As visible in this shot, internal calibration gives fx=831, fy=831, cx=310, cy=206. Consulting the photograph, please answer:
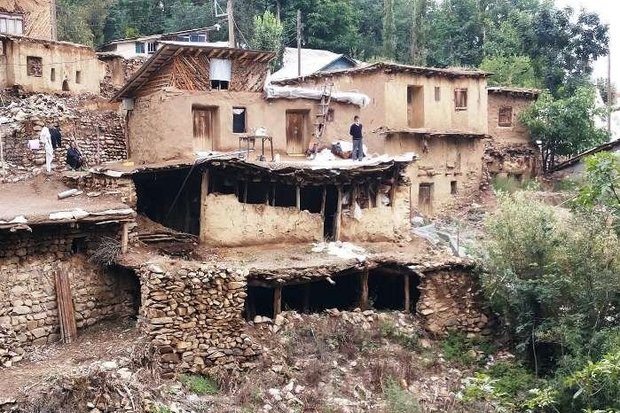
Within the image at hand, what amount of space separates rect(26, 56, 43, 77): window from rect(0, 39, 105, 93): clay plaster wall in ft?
0.24

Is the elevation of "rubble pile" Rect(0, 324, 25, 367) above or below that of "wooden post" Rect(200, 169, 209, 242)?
below

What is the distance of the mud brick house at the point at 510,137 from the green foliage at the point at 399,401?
15.8 meters

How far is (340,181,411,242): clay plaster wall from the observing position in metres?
20.6

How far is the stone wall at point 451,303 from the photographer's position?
18750mm

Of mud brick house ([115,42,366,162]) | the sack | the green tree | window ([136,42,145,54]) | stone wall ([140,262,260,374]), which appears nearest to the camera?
stone wall ([140,262,260,374])

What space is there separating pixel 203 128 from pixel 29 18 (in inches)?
649

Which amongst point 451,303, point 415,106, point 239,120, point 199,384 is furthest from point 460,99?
point 199,384

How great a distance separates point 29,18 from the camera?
112 feet

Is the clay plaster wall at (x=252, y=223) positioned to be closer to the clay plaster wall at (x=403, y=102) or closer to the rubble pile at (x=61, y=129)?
the clay plaster wall at (x=403, y=102)

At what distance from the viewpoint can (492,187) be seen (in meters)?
28.9

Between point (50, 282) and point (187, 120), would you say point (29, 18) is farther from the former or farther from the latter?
point (50, 282)

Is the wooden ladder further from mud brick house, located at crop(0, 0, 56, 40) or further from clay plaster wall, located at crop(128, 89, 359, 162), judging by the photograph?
mud brick house, located at crop(0, 0, 56, 40)

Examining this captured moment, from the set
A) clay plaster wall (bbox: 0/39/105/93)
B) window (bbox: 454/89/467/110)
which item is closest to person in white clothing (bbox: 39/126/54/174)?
clay plaster wall (bbox: 0/39/105/93)

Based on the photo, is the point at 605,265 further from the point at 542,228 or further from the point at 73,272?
the point at 73,272
